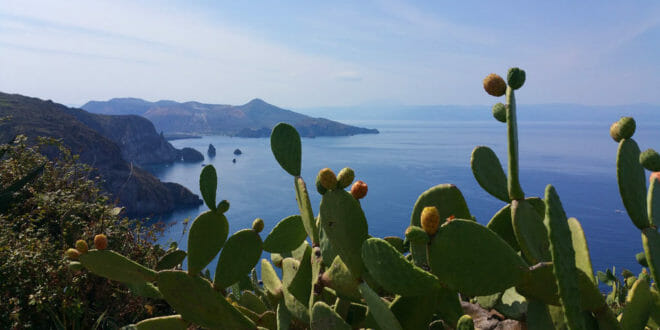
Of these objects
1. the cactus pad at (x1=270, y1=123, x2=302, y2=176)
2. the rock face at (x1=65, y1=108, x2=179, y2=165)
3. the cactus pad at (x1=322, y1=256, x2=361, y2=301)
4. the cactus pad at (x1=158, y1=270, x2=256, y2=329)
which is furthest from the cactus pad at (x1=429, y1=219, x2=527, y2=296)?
the rock face at (x1=65, y1=108, x2=179, y2=165)

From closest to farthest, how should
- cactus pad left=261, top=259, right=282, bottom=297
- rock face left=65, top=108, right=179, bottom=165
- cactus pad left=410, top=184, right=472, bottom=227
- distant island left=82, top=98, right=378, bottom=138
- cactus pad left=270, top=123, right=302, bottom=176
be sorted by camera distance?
cactus pad left=410, top=184, right=472, bottom=227 < cactus pad left=270, top=123, right=302, bottom=176 < cactus pad left=261, top=259, right=282, bottom=297 < rock face left=65, top=108, right=179, bottom=165 < distant island left=82, top=98, right=378, bottom=138

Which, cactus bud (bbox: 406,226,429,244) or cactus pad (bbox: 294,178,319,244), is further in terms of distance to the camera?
cactus pad (bbox: 294,178,319,244)

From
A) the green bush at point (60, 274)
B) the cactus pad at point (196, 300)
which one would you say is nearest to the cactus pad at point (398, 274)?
the cactus pad at point (196, 300)

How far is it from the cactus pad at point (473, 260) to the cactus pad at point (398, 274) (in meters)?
→ 0.03

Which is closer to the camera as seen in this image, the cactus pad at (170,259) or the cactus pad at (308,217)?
the cactus pad at (308,217)

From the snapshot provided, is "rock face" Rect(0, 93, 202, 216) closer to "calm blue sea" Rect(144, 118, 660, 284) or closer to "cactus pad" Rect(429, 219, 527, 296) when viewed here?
"calm blue sea" Rect(144, 118, 660, 284)

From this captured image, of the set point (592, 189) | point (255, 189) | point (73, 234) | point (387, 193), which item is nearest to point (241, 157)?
point (255, 189)

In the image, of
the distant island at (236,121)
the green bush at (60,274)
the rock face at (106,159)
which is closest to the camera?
the green bush at (60,274)

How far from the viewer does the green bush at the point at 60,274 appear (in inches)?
130

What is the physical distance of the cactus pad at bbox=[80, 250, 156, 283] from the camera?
1978 mm

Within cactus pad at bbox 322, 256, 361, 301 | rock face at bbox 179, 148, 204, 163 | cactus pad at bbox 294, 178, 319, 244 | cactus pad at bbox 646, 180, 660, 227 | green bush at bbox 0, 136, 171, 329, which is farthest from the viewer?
rock face at bbox 179, 148, 204, 163

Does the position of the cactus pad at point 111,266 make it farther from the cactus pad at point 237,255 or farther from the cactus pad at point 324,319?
the cactus pad at point 324,319

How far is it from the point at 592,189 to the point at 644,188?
222ft

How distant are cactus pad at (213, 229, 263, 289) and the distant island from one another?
430 feet
